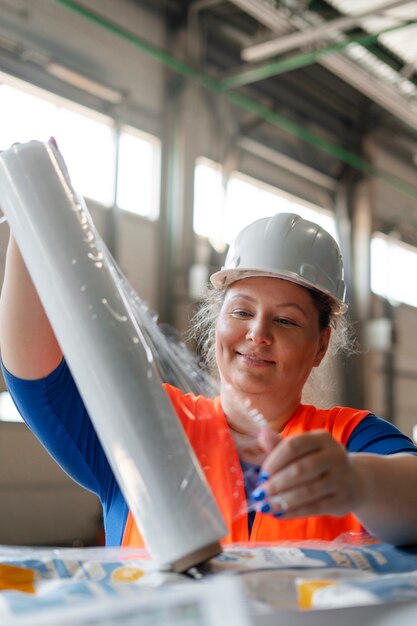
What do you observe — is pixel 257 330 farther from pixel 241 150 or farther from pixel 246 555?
pixel 241 150

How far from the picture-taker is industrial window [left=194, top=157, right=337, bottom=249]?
5.32 m

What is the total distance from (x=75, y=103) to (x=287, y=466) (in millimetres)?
4112

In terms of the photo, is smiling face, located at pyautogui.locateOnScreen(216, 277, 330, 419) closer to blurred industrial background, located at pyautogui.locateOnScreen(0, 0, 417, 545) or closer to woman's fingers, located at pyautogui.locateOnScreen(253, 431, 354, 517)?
woman's fingers, located at pyautogui.locateOnScreen(253, 431, 354, 517)

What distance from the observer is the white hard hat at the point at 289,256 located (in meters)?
1.36

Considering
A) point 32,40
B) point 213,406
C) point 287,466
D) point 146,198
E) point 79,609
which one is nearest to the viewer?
point 79,609

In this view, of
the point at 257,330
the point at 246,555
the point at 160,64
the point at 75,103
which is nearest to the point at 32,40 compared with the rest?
the point at 75,103

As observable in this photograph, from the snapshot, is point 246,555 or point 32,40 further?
point 32,40

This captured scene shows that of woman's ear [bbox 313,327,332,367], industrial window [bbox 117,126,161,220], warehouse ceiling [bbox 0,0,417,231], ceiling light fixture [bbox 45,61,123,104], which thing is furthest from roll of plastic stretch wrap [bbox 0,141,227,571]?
industrial window [bbox 117,126,161,220]

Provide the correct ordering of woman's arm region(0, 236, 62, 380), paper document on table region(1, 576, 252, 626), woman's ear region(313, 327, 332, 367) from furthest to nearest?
woman's ear region(313, 327, 332, 367)
woman's arm region(0, 236, 62, 380)
paper document on table region(1, 576, 252, 626)

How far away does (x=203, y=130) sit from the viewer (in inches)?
215

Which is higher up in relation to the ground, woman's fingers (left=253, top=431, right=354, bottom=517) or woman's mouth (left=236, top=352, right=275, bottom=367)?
woman's mouth (left=236, top=352, right=275, bottom=367)

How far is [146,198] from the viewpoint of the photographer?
5.14 meters

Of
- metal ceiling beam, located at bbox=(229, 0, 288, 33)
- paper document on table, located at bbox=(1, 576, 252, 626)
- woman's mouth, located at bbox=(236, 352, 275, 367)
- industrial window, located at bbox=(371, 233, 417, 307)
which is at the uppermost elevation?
metal ceiling beam, located at bbox=(229, 0, 288, 33)

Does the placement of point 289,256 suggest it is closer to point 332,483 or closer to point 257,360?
point 257,360
